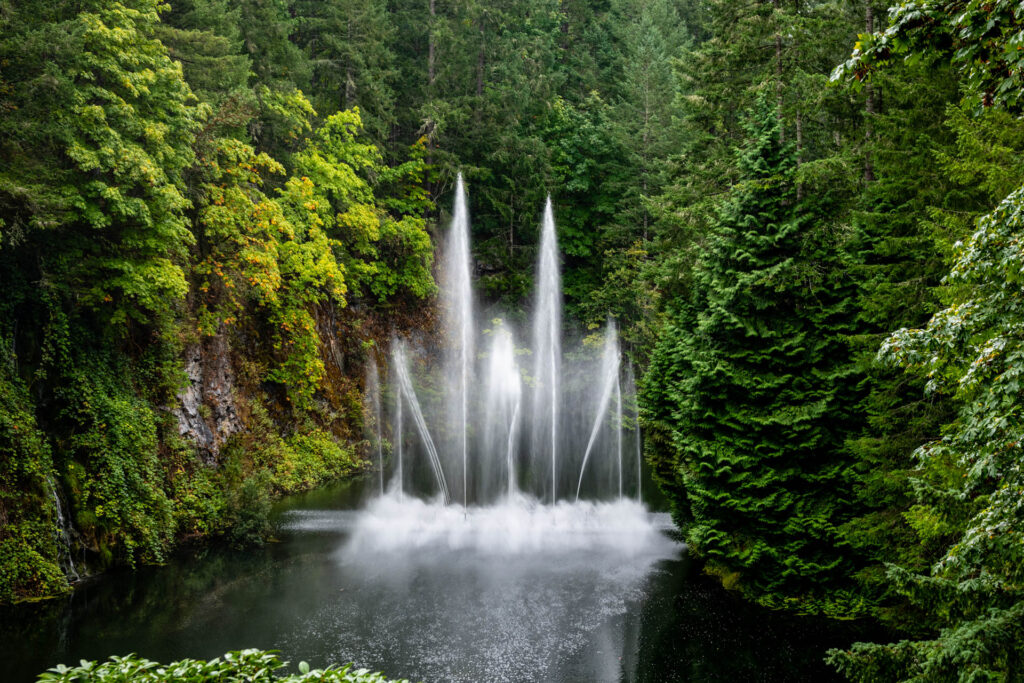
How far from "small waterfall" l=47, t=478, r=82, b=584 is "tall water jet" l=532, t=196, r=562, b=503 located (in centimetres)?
1564

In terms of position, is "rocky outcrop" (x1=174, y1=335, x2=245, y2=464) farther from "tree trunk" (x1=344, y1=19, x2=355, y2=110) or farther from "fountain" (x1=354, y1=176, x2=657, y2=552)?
"tree trunk" (x1=344, y1=19, x2=355, y2=110)

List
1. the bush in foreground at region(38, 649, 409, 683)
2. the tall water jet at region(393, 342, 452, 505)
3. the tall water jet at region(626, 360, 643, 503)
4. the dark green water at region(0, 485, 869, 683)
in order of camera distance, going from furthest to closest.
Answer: the tall water jet at region(393, 342, 452, 505), the tall water jet at region(626, 360, 643, 503), the dark green water at region(0, 485, 869, 683), the bush in foreground at region(38, 649, 409, 683)

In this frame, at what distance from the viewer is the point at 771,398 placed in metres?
13.0

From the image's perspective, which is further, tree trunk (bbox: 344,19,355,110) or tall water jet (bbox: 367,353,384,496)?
tree trunk (bbox: 344,19,355,110)

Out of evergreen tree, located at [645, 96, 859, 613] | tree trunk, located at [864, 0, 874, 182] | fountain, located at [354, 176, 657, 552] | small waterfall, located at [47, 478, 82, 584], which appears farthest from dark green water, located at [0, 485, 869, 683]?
tree trunk, located at [864, 0, 874, 182]

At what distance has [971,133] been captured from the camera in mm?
7492

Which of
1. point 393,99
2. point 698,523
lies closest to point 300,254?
point 393,99

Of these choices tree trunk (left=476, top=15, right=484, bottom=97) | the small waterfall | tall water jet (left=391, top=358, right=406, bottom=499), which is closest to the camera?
the small waterfall

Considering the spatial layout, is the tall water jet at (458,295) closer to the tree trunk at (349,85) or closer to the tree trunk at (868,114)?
the tree trunk at (349,85)

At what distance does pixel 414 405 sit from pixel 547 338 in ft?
22.3

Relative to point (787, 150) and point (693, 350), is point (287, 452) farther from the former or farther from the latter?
point (787, 150)

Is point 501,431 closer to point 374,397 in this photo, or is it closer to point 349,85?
point 374,397

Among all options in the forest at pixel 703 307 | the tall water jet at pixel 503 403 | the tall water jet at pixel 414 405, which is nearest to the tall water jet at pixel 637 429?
the forest at pixel 703 307

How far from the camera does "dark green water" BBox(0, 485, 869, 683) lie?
10.9m
